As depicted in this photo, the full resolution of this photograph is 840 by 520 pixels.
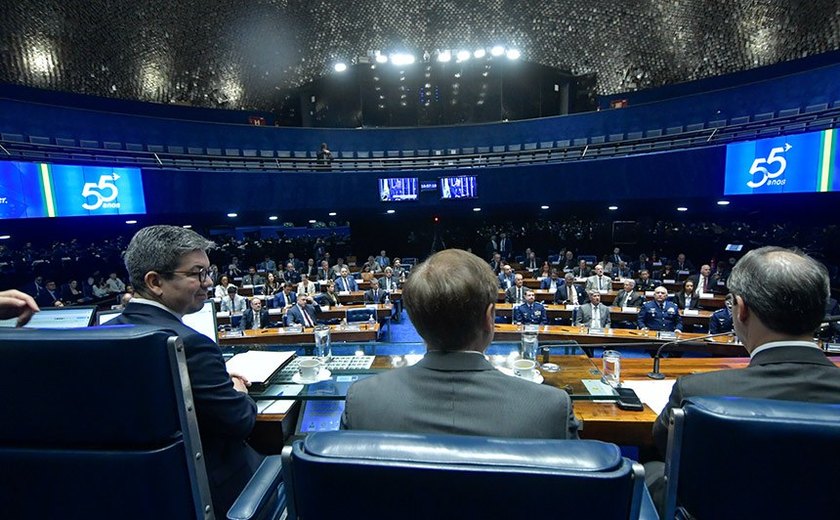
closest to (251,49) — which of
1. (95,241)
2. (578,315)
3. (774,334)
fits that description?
(95,241)

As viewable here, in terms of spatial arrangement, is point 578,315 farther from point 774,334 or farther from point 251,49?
point 251,49

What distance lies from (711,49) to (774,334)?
16.7 meters

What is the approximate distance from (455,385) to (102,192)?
1118cm

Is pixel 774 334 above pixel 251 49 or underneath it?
underneath

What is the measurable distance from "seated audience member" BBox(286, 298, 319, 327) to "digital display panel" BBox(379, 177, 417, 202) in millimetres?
5698

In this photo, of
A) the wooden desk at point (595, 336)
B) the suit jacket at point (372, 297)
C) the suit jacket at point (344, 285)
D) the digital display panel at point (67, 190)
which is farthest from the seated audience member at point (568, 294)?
the digital display panel at point (67, 190)

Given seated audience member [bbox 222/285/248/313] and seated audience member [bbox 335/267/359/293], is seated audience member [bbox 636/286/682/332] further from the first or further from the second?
seated audience member [bbox 222/285/248/313]

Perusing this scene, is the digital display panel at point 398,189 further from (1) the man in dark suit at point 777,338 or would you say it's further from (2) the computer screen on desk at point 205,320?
(1) the man in dark suit at point 777,338

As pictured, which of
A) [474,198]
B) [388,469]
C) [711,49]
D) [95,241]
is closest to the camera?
[388,469]

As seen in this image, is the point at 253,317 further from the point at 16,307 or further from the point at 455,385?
the point at 455,385

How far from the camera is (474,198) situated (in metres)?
12.0

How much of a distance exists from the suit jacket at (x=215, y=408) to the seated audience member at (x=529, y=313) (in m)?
5.59

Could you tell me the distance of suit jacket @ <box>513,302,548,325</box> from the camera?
21.2 feet

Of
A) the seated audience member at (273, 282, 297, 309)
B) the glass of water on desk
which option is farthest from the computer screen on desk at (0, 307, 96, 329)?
the seated audience member at (273, 282, 297, 309)
